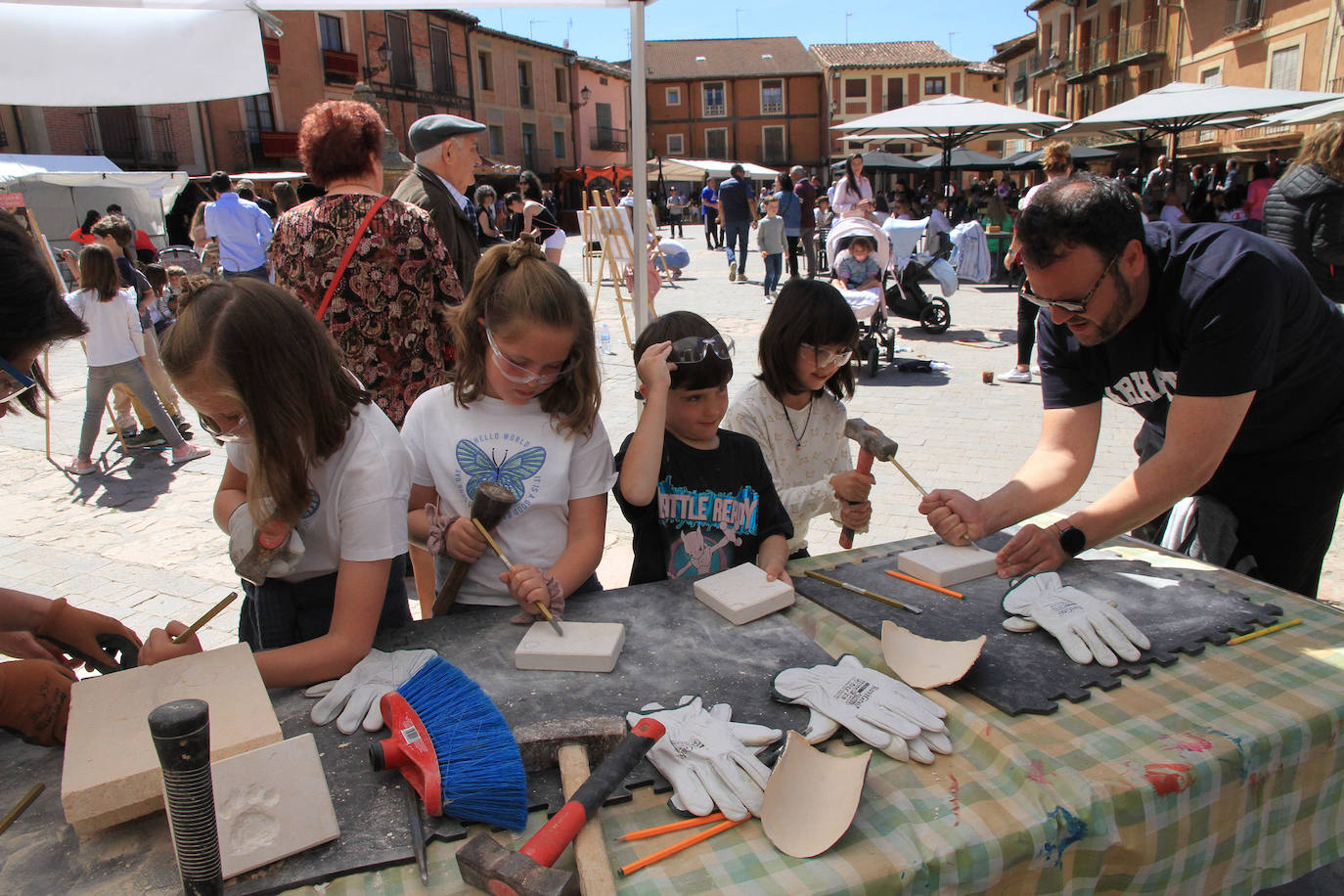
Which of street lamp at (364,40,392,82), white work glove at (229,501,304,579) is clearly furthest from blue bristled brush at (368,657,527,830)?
street lamp at (364,40,392,82)

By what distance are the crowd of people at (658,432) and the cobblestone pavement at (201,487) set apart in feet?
4.68

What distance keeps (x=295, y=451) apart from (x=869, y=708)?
3.47ft

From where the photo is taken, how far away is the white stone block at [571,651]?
58.0 inches

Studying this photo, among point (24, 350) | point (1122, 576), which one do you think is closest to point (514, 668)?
→ point (24, 350)

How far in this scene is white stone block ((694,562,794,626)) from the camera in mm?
1654

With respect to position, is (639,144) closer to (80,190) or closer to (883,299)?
(883,299)

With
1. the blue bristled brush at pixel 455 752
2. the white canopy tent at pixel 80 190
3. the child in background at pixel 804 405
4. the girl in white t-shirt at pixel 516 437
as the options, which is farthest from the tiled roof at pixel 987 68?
the blue bristled brush at pixel 455 752

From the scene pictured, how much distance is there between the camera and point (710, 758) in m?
1.20

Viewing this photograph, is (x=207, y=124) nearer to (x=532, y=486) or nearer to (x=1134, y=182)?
(x=1134, y=182)

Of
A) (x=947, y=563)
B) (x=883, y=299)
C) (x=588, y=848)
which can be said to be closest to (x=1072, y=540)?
(x=947, y=563)

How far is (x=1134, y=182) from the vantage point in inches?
691

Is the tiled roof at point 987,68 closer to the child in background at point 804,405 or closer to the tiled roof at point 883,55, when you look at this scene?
the tiled roof at point 883,55

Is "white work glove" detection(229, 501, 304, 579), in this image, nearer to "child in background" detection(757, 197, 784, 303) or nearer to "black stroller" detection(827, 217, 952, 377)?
"black stroller" detection(827, 217, 952, 377)

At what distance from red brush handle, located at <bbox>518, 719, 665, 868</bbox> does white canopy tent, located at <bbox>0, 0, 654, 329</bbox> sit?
237 cm
